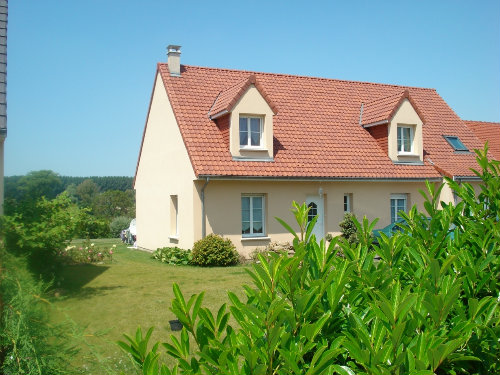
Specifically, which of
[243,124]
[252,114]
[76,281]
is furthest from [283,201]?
[76,281]

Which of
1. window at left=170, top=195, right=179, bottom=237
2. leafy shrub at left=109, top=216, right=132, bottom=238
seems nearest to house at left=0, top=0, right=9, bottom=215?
leafy shrub at left=109, top=216, right=132, bottom=238

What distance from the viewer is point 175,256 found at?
1755 centimetres

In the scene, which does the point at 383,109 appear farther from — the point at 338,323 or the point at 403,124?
the point at 338,323

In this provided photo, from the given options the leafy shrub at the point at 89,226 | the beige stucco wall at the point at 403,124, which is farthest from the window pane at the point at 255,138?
the leafy shrub at the point at 89,226

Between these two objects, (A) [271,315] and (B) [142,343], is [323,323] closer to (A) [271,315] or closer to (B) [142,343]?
(A) [271,315]

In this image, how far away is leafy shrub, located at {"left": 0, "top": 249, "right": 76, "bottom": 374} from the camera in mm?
2008

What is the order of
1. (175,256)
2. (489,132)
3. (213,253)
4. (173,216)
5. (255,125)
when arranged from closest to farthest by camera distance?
(213,253)
(175,256)
(255,125)
(173,216)
(489,132)

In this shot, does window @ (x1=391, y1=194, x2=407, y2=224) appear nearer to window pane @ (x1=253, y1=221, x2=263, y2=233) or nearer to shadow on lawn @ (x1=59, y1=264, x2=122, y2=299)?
window pane @ (x1=253, y1=221, x2=263, y2=233)

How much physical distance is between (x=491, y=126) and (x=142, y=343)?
3151cm

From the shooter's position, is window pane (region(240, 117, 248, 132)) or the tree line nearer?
the tree line

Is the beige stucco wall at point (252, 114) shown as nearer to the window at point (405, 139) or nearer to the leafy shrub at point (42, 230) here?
the window at point (405, 139)

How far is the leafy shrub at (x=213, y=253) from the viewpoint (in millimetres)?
16719

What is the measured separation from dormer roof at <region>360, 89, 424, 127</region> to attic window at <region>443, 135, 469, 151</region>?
3.48m

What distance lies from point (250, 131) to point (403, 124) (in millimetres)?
7214
